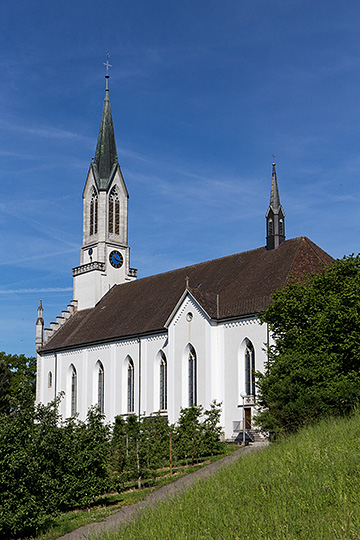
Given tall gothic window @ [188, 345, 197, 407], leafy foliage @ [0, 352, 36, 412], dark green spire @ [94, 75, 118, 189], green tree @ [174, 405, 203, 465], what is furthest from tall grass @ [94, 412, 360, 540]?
leafy foliage @ [0, 352, 36, 412]

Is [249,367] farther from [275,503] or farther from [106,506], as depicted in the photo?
[275,503]

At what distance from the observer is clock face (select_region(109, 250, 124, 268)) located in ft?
190

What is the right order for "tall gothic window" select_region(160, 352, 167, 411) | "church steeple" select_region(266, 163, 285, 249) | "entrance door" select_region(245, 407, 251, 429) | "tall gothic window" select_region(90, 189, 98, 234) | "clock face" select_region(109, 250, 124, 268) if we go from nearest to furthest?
1. "entrance door" select_region(245, 407, 251, 429)
2. "church steeple" select_region(266, 163, 285, 249)
3. "tall gothic window" select_region(160, 352, 167, 411)
4. "clock face" select_region(109, 250, 124, 268)
5. "tall gothic window" select_region(90, 189, 98, 234)

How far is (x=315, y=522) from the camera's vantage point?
9453 millimetres

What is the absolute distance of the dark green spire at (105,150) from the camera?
59.7 metres

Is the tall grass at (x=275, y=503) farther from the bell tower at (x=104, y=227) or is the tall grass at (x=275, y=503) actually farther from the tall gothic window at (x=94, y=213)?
the tall gothic window at (x=94, y=213)

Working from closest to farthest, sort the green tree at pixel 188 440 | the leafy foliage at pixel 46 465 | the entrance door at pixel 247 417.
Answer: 1. the leafy foliage at pixel 46 465
2. the green tree at pixel 188 440
3. the entrance door at pixel 247 417

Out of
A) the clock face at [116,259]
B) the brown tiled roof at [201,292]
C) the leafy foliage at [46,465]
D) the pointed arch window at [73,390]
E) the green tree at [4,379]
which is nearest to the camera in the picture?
the leafy foliage at [46,465]

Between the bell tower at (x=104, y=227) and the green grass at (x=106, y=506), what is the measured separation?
3355cm

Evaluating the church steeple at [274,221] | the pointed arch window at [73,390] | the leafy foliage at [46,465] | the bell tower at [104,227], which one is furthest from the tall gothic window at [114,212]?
the leafy foliage at [46,465]

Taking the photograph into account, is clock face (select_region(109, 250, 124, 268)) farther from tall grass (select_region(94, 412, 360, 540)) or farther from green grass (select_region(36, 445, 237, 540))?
tall grass (select_region(94, 412, 360, 540))

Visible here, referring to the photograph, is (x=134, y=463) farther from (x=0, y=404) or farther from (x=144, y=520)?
(x=0, y=404)

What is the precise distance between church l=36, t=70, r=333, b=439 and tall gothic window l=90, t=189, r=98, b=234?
4.0 inches

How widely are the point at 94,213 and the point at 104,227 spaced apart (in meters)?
2.30
